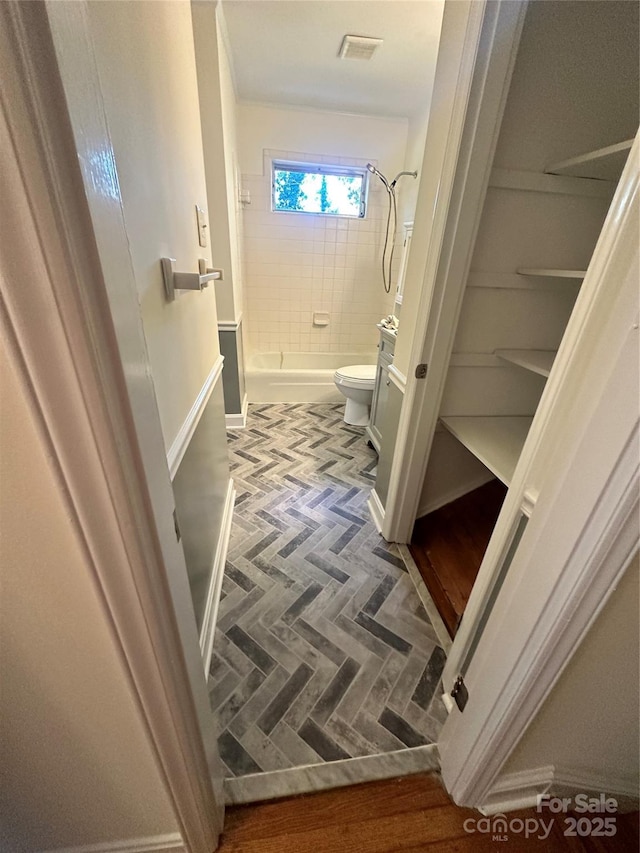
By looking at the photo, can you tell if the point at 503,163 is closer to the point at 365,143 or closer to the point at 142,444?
the point at 142,444

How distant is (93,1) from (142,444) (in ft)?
2.39

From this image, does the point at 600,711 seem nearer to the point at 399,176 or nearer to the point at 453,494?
the point at 453,494

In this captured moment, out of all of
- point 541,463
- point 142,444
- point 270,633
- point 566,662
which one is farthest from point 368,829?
point 142,444

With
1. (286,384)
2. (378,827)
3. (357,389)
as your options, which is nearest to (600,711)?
(378,827)

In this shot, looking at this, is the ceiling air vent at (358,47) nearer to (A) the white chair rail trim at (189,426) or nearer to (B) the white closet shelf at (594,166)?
(B) the white closet shelf at (594,166)

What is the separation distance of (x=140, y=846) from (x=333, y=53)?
149 inches

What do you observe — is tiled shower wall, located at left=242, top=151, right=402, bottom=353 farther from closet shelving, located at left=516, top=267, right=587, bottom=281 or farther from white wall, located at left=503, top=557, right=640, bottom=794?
white wall, located at left=503, top=557, right=640, bottom=794

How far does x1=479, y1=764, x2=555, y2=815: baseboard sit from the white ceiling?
323cm

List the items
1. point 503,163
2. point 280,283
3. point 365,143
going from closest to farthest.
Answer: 1. point 503,163
2. point 365,143
3. point 280,283

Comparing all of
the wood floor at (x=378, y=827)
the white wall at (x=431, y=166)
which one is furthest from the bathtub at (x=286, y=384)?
the wood floor at (x=378, y=827)

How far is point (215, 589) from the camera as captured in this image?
4.92 ft

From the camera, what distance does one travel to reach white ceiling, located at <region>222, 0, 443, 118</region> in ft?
6.18

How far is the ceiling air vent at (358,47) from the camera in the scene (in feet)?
6.88

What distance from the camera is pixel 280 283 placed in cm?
362
